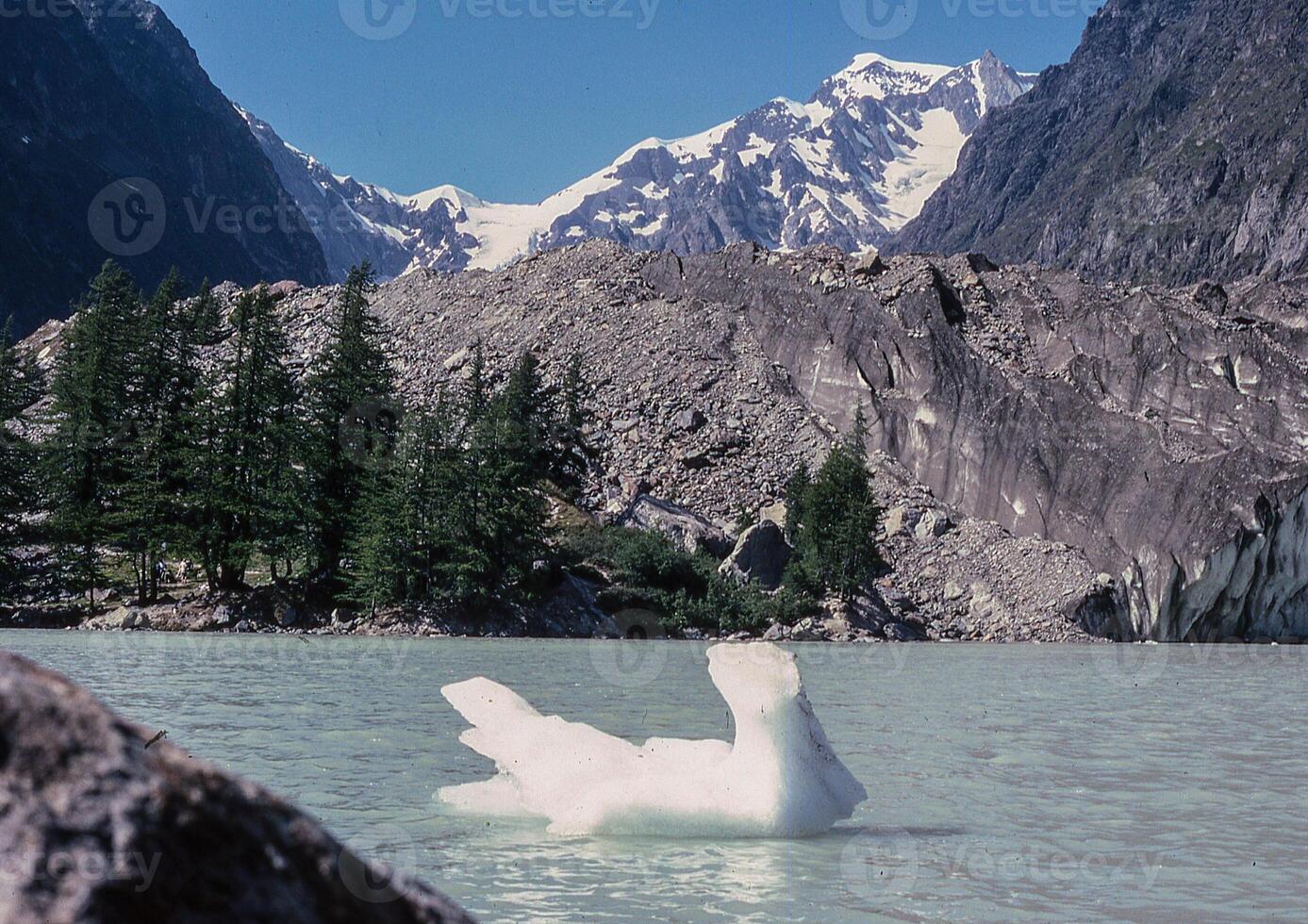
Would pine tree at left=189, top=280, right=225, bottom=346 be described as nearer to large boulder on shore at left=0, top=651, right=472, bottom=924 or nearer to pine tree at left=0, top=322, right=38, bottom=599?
pine tree at left=0, top=322, right=38, bottom=599

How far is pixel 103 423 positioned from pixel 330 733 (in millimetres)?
42465

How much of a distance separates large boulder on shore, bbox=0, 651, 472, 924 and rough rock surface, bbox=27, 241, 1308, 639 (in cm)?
5343

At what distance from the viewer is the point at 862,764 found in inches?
Answer: 560

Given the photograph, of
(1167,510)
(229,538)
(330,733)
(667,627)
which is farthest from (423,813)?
(1167,510)

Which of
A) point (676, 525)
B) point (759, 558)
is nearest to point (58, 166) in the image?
point (676, 525)

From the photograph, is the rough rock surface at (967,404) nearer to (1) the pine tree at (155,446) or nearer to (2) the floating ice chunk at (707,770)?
(1) the pine tree at (155,446)

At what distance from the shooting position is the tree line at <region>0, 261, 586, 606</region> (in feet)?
155

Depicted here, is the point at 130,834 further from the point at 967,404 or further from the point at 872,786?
the point at 967,404

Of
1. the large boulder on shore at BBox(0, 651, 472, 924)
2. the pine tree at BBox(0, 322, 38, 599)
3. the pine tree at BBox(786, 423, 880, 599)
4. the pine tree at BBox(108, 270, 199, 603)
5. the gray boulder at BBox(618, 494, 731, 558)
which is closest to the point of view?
the large boulder on shore at BBox(0, 651, 472, 924)

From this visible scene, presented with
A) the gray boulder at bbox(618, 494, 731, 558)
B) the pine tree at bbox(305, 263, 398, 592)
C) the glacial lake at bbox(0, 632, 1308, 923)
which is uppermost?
the pine tree at bbox(305, 263, 398, 592)

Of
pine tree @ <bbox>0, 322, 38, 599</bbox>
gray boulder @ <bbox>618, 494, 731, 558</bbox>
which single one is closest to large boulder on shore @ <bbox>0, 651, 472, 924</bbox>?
pine tree @ <bbox>0, 322, 38, 599</bbox>

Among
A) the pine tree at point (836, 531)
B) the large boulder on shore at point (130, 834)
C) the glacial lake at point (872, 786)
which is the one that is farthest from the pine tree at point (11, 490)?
the large boulder on shore at point (130, 834)

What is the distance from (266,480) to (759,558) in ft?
73.1

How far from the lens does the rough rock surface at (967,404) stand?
5675 centimetres
